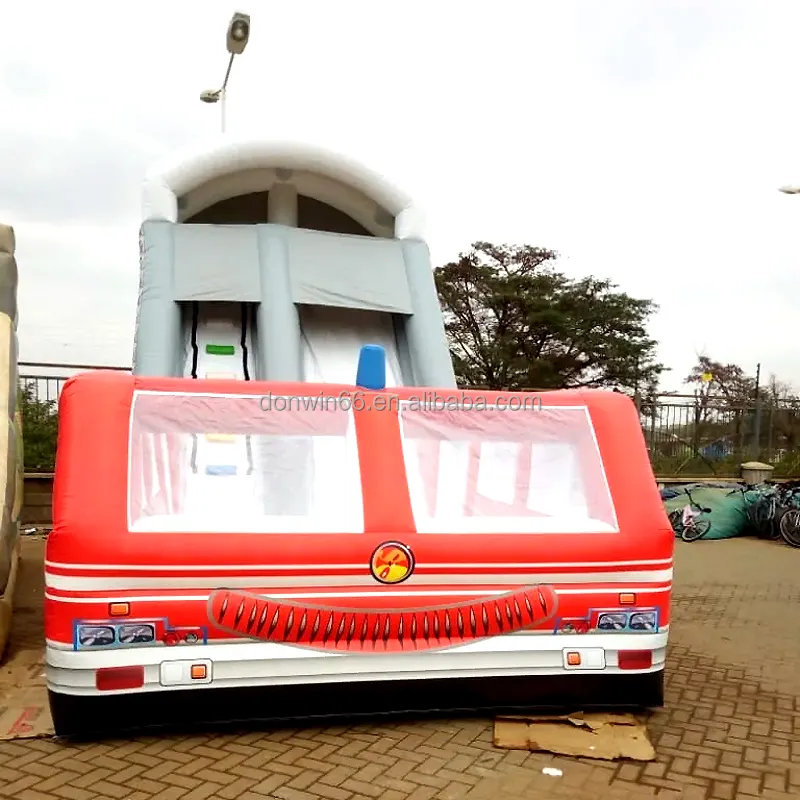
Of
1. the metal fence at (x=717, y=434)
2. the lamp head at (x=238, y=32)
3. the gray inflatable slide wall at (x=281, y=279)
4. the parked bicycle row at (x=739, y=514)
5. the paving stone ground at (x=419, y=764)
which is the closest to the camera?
the paving stone ground at (x=419, y=764)

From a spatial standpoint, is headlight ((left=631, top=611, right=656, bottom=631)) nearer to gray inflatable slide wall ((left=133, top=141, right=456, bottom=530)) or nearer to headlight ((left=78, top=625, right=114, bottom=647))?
headlight ((left=78, top=625, right=114, bottom=647))

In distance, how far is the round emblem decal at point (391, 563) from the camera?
3959mm

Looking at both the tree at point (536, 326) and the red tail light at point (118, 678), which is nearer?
the red tail light at point (118, 678)

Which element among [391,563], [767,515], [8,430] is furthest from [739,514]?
[8,430]

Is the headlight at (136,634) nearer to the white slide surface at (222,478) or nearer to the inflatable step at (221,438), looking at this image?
the white slide surface at (222,478)

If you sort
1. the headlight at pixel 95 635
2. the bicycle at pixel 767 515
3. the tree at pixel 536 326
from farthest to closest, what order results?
the tree at pixel 536 326
the bicycle at pixel 767 515
the headlight at pixel 95 635

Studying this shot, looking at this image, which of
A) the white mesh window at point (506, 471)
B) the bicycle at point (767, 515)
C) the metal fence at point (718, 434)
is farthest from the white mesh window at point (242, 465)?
the metal fence at point (718, 434)

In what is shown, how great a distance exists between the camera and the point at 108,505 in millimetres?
3758

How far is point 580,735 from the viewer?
414 cm

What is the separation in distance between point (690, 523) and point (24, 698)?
9.32m

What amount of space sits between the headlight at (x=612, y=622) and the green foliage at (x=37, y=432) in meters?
8.53

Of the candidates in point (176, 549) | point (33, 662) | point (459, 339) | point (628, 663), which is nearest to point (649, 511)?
point (628, 663)

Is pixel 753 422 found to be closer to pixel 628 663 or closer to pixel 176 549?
pixel 628 663

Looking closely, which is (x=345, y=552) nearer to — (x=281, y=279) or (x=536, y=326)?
(x=281, y=279)
